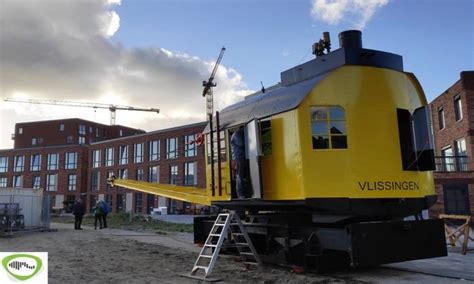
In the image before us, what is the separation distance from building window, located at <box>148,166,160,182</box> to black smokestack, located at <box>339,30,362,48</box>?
47.3 meters

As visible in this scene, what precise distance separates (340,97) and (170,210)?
4463 cm

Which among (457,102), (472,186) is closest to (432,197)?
(472,186)

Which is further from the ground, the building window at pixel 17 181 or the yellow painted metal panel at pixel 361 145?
the building window at pixel 17 181

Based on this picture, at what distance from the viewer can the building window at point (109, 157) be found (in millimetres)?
64000

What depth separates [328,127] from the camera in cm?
934

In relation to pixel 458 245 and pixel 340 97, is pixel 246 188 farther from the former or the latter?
pixel 458 245

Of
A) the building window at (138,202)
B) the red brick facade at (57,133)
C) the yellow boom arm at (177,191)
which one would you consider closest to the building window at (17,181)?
the red brick facade at (57,133)

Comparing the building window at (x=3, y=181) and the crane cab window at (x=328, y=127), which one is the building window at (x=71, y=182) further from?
the crane cab window at (x=328, y=127)

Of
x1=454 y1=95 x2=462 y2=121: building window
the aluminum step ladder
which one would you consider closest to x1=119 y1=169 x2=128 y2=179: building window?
x1=454 y1=95 x2=462 y2=121: building window

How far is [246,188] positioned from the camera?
10.2 meters

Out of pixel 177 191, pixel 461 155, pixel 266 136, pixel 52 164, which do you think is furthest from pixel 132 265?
pixel 52 164

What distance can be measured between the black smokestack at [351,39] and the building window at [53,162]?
68.7 m

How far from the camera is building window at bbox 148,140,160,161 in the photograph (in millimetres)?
56312

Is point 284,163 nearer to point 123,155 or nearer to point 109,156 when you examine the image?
point 123,155
